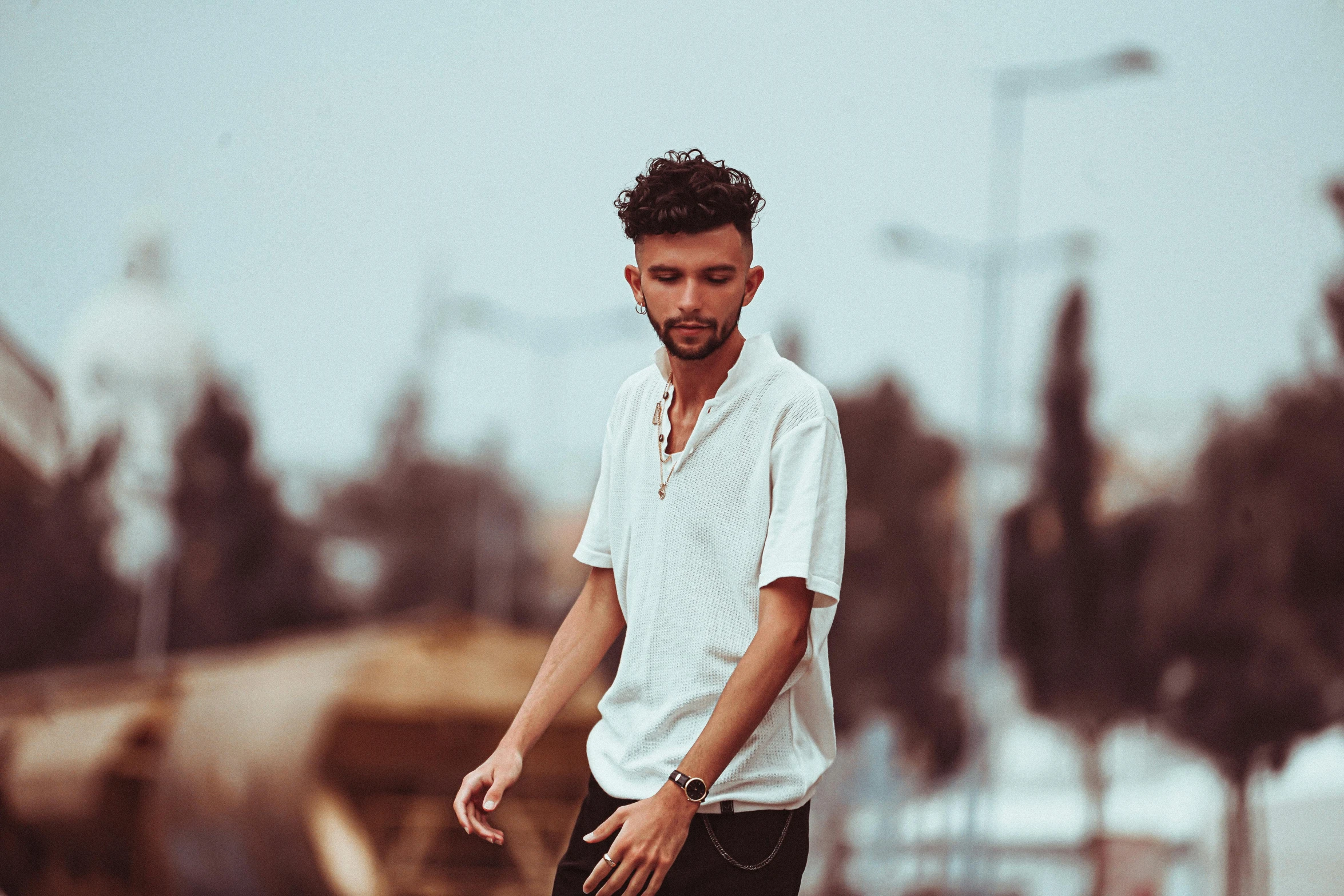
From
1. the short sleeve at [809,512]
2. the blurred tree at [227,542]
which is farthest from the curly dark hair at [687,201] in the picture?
the blurred tree at [227,542]

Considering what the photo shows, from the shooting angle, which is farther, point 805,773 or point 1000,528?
point 1000,528

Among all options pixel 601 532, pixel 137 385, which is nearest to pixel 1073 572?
pixel 137 385

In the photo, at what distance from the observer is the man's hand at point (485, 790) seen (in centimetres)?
188

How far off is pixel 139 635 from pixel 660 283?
16.8m

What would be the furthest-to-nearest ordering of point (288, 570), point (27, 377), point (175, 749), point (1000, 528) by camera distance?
point (288, 570)
point (1000, 528)
point (27, 377)
point (175, 749)

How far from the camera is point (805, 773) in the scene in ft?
6.05

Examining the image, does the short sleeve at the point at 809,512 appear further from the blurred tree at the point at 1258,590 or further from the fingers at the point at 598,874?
the blurred tree at the point at 1258,590

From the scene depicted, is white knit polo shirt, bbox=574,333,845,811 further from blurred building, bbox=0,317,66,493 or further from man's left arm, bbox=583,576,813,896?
blurred building, bbox=0,317,66,493

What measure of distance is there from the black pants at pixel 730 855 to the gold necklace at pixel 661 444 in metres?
0.37

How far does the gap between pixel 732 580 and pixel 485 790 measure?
1.34 feet

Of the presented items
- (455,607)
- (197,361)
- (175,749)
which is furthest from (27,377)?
(175,749)

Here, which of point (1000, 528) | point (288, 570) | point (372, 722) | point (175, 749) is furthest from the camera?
point (288, 570)

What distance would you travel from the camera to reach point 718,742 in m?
1.71

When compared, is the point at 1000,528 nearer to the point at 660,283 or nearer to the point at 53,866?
the point at 53,866
